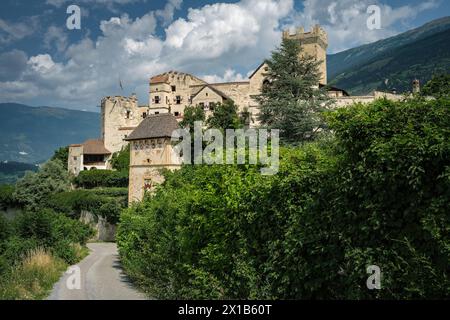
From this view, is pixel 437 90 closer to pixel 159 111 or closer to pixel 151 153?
pixel 151 153

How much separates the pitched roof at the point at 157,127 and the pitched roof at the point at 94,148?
37.3 metres

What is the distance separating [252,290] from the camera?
10.5 m

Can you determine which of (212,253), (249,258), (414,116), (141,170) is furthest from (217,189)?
(141,170)

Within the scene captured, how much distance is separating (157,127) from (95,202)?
14.9 meters

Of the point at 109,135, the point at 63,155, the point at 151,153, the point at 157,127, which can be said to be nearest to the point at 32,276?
the point at 151,153

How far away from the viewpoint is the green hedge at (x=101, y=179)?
67.6 meters

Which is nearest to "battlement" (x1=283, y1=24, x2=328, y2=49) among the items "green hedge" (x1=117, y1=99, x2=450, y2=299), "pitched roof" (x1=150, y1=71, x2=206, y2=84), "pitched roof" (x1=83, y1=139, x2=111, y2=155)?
"pitched roof" (x1=150, y1=71, x2=206, y2=84)

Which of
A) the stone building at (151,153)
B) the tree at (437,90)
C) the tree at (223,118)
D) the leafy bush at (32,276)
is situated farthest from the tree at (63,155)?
the tree at (437,90)

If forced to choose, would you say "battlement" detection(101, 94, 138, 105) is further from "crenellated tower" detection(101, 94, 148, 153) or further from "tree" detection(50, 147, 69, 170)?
"tree" detection(50, 147, 69, 170)

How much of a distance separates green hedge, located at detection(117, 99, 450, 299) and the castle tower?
7305cm

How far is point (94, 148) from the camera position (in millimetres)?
82938

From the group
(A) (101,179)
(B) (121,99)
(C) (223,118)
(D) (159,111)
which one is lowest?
(A) (101,179)

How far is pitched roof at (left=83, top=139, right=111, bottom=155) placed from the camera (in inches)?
3241
